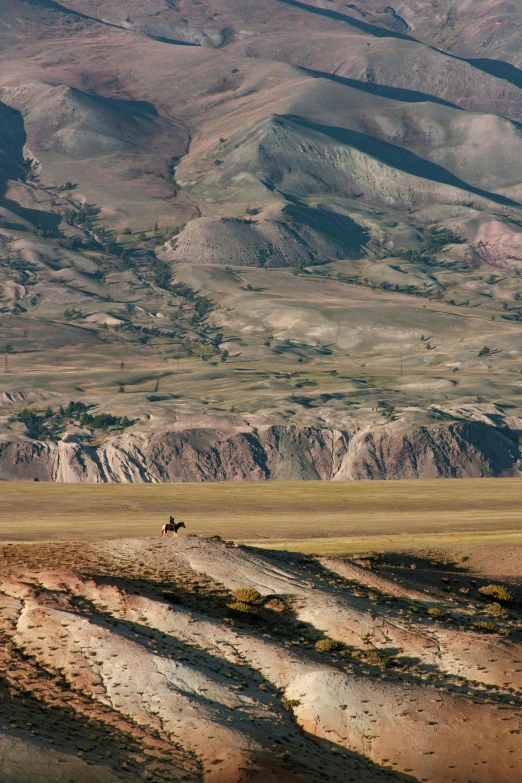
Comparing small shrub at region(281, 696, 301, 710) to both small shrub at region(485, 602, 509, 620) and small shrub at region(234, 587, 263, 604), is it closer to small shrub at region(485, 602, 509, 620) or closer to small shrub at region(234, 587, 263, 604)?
small shrub at region(234, 587, 263, 604)

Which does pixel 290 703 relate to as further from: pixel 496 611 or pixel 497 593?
pixel 497 593

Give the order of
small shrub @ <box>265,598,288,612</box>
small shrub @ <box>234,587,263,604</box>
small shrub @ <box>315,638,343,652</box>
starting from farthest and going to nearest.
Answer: small shrub @ <box>234,587,263,604</box>
small shrub @ <box>265,598,288,612</box>
small shrub @ <box>315,638,343,652</box>

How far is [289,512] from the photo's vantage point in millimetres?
116000

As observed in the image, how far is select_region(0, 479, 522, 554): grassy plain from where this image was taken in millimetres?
81500

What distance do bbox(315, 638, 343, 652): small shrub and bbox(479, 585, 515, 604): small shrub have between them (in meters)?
15.7

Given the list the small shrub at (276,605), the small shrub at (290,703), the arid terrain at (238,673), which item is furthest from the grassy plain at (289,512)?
the small shrub at (290,703)

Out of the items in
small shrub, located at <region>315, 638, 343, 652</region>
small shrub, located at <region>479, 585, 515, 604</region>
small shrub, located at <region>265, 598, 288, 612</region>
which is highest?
small shrub, located at <region>265, 598, 288, 612</region>

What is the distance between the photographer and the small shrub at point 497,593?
196 ft

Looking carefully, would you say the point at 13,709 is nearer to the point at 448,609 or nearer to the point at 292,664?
the point at 292,664

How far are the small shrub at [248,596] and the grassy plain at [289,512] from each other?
58.0 ft

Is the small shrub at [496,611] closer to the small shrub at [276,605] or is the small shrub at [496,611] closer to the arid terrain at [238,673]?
the arid terrain at [238,673]

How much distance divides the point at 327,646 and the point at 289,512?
69.5 metres

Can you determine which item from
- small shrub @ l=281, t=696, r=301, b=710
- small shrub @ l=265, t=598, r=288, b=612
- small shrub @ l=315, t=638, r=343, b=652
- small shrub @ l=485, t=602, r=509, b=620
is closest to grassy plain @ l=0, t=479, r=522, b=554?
small shrub @ l=485, t=602, r=509, b=620

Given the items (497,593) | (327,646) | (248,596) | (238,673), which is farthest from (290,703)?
(497,593)
